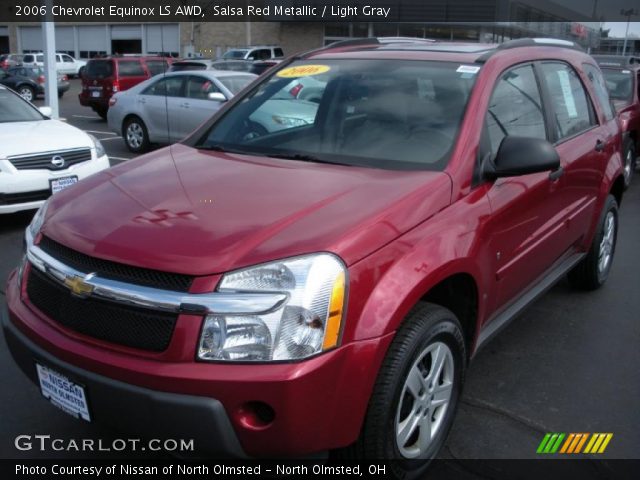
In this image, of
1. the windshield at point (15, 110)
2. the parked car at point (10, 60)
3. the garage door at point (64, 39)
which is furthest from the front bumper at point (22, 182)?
the garage door at point (64, 39)

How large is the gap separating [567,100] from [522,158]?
4.90ft

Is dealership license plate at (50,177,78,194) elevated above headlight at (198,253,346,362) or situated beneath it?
situated beneath

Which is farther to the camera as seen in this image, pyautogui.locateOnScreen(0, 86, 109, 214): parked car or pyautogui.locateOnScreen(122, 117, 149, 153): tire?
pyautogui.locateOnScreen(122, 117, 149, 153): tire

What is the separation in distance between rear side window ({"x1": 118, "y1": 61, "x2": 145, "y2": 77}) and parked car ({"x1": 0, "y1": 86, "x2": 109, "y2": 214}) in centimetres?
1112

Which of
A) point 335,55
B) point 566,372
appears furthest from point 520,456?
point 335,55

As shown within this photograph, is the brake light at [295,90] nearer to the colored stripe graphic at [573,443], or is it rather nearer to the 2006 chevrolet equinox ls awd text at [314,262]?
the 2006 chevrolet equinox ls awd text at [314,262]

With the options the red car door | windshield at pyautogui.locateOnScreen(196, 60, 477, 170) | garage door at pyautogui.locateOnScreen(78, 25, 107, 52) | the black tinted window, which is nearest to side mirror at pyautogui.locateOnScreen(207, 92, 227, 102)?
the black tinted window

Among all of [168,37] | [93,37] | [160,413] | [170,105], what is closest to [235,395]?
[160,413]

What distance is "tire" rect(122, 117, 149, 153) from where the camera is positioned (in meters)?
11.7

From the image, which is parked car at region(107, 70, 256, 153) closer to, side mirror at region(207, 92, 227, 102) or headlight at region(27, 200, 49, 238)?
side mirror at region(207, 92, 227, 102)

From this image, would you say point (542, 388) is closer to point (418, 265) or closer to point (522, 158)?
point (522, 158)

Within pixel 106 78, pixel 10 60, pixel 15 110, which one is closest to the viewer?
pixel 15 110

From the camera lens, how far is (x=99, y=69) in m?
18.0
